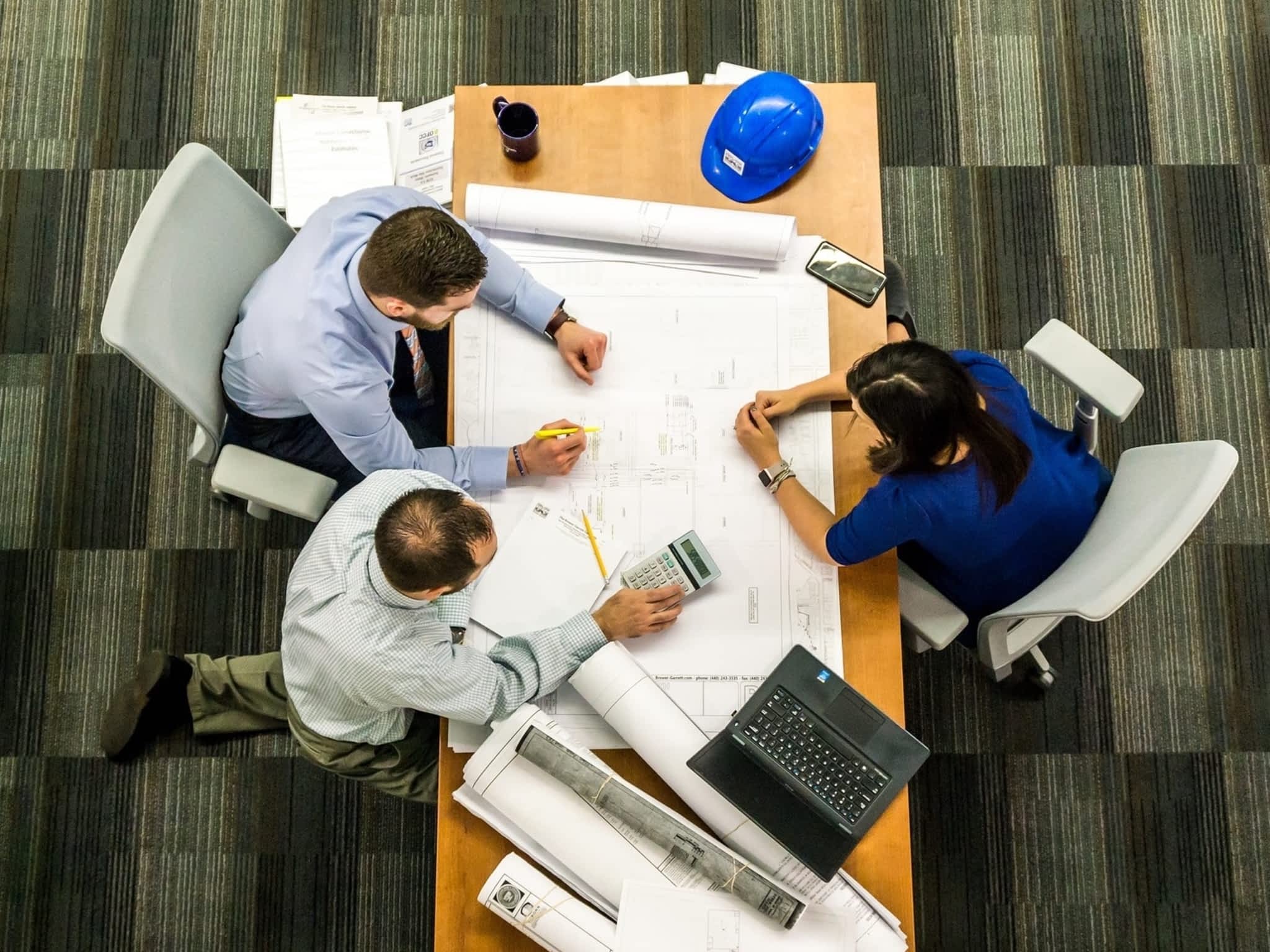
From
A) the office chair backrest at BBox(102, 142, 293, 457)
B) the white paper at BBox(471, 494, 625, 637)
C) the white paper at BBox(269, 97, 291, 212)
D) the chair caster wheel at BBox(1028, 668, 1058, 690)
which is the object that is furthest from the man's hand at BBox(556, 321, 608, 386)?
the chair caster wheel at BBox(1028, 668, 1058, 690)

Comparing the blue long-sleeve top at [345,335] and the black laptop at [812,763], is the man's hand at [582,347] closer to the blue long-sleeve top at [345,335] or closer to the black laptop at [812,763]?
the blue long-sleeve top at [345,335]

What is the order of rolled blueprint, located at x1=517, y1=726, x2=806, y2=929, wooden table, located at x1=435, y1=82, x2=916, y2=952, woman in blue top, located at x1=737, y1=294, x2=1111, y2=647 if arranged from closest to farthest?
rolled blueprint, located at x1=517, y1=726, x2=806, y2=929
woman in blue top, located at x1=737, y1=294, x2=1111, y2=647
wooden table, located at x1=435, y1=82, x2=916, y2=952

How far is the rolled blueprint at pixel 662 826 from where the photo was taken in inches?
45.7

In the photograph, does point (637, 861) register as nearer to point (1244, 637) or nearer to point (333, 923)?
point (333, 923)

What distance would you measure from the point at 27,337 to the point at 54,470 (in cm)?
34

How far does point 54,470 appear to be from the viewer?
86.3 inches

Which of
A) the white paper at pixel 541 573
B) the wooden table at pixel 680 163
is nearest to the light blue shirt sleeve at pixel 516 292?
the wooden table at pixel 680 163

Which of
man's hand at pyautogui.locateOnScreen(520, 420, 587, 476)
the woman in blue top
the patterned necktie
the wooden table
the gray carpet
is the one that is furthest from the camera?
the gray carpet

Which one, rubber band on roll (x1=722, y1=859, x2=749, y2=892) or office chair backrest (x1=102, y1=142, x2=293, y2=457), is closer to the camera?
rubber band on roll (x1=722, y1=859, x2=749, y2=892)

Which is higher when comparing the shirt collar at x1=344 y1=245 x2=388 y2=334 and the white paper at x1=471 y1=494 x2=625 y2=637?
the shirt collar at x1=344 y1=245 x2=388 y2=334

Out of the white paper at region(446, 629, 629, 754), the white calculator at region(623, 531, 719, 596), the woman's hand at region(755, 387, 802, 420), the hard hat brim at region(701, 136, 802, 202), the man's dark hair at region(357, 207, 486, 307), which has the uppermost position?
the hard hat brim at region(701, 136, 802, 202)

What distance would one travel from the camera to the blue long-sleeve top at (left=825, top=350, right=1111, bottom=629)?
4.25 feet

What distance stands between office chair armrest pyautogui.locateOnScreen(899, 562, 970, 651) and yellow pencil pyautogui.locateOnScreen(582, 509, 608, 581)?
451mm

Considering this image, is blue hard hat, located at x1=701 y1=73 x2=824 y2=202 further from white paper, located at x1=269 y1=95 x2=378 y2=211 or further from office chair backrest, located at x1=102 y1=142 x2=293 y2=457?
white paper, located at x1=269 y1=95 x2=378 y2=211
